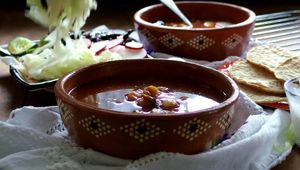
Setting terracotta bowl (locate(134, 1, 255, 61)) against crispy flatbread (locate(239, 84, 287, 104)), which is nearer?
crispy flatbread (locate(239, 84, 287, 104))

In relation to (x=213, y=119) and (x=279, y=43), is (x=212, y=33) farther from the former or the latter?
(x=213, y=119)

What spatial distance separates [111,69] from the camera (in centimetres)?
85

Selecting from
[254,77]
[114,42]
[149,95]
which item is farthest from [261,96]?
[114,42]

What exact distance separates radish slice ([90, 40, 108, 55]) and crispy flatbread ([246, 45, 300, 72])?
10.5 inches

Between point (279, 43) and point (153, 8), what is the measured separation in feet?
0.88

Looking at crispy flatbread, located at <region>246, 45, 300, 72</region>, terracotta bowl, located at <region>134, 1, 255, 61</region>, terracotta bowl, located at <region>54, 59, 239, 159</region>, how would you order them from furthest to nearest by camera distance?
terracotta bowl, located at <region>134, 1, 255, 61</region> → crispy flatbread, located at <region>246, 45, 300, 72</region> → terracotta bowl, located at <region>54, 59, 239, 159</region>

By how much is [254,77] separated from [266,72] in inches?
1.2

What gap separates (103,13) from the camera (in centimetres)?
156

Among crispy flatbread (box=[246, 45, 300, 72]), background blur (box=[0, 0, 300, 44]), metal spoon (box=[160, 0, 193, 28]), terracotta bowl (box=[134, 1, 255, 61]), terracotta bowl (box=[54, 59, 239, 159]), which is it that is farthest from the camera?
background blur (box=[0, 0, 300, 44])

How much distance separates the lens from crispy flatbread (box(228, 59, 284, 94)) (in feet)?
2.95

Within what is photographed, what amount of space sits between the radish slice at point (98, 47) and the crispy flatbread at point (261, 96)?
28cm

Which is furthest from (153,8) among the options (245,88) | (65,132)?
(65,132)

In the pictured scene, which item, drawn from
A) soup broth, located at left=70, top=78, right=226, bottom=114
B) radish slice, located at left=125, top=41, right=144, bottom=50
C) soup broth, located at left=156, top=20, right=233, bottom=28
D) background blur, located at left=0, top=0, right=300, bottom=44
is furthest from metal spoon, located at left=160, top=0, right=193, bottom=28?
soup broth, located at left=70, top=78, right=226, bottom=114

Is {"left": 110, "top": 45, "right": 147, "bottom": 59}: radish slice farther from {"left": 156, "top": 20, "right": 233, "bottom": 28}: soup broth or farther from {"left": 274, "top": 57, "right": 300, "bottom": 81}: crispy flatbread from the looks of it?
{"left": 274, "top": 57, "right": 300, "bottom": 81}: crispy flatbread
